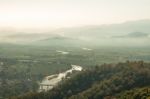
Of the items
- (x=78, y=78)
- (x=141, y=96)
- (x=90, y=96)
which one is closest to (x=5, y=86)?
(x=78, y=78)

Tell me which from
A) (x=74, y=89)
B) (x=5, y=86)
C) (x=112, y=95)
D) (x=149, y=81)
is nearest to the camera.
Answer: (x=112, y=95)

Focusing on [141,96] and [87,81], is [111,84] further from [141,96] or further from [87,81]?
[141,96]

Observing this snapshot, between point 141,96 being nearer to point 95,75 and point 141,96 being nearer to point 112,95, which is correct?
point 112,95

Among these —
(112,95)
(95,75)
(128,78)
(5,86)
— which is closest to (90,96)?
(112,95)

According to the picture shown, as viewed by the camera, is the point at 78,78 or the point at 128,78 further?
the point at 78,78

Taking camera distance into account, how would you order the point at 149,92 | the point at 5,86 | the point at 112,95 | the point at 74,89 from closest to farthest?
the point at 149,92 < the point at 112,95 < the point at 74,89 < the point at 5,86

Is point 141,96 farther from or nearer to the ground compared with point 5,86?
farther from the ground
